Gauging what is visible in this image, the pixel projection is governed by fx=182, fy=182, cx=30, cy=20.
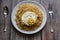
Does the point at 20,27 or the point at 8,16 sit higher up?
the point at 8,16

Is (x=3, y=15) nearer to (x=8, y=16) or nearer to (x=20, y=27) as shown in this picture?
(x=8, y=16)

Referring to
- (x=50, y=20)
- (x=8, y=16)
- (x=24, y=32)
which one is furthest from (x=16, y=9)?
(x=50, y=20)

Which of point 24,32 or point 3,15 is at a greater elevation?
point 3,15

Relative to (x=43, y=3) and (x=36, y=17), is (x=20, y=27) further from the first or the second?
(x=43, y=3)

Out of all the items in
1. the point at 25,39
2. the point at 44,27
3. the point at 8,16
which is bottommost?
the point at 25,39

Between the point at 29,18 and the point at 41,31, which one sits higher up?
the point at 29,18

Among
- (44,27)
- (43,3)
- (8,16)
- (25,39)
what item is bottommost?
(25,39)

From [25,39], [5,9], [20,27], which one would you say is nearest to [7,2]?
[5,9]
